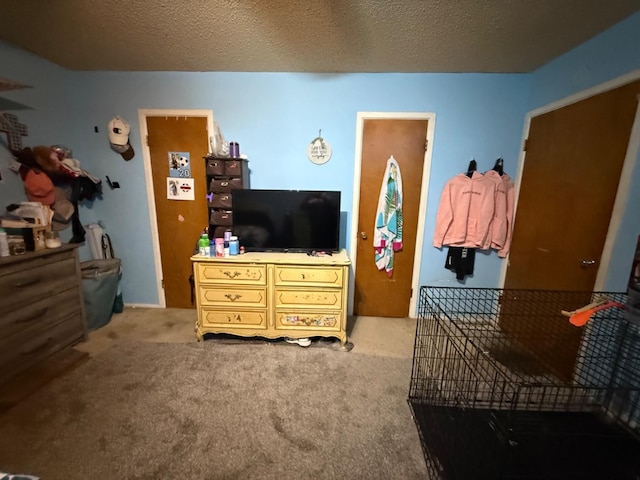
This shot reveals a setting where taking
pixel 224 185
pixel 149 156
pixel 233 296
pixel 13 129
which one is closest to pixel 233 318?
pixel 233 296

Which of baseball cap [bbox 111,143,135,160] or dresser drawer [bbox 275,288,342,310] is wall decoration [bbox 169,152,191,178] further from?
dresser drawer [bbox 275,288,342,310]

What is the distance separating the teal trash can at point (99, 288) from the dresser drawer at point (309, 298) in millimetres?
1730

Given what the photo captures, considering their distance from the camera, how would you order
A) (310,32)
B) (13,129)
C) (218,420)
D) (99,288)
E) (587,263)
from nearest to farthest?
(218,420), (587,263), (310,32), (13,129), (99,288)

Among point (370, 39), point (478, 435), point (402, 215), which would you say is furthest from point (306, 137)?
point (478, 435)

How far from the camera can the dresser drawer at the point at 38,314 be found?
1665 millimetres

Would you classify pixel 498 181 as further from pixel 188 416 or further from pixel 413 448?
pixel 188 416

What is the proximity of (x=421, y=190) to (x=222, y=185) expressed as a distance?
74.6 inches

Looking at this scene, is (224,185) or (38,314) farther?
(224,185)

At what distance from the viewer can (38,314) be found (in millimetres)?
1832

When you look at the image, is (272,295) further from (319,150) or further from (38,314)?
(38,314)

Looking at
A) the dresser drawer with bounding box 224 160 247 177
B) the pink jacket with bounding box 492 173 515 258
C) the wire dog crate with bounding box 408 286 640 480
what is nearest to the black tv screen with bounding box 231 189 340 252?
the dresser drawer with bounding box 224 160 247 177

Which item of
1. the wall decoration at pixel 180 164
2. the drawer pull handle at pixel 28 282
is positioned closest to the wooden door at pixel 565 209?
the wall decoration at pixel 180 164

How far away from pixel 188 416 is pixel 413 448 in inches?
51.0

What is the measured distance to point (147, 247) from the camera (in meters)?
2.76
